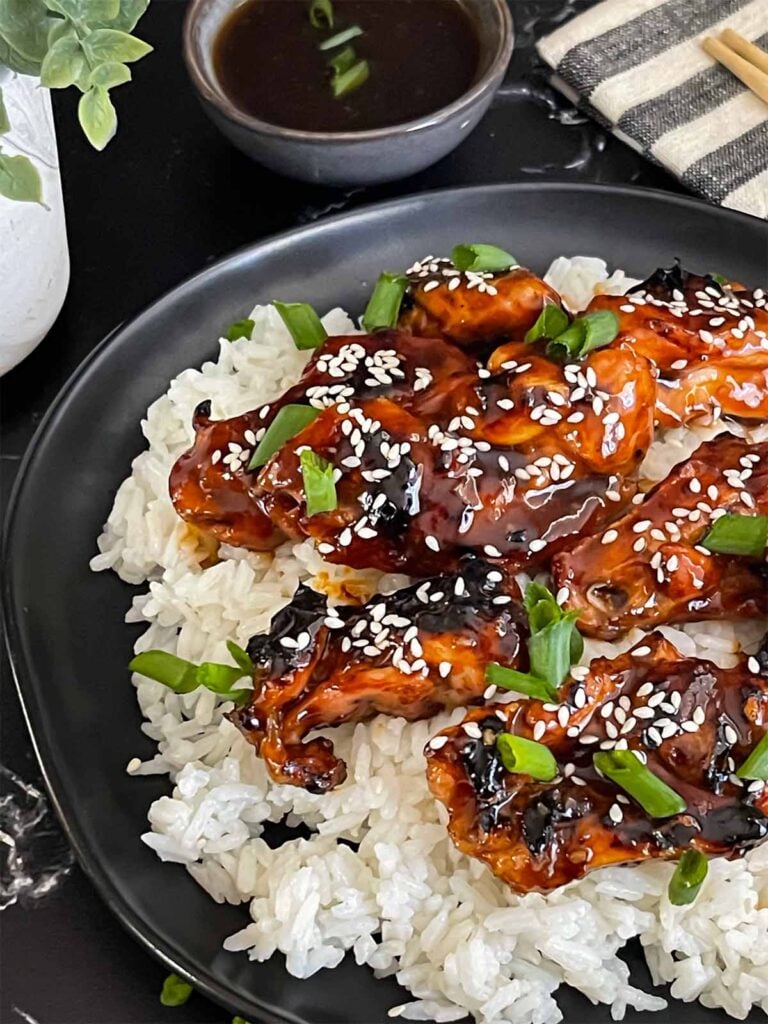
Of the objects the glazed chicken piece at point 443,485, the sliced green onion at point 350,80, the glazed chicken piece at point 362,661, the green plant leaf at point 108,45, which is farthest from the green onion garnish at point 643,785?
the sliced green onion at point 350,80

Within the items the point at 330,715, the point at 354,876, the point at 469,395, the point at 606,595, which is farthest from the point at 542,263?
the point at 354,876

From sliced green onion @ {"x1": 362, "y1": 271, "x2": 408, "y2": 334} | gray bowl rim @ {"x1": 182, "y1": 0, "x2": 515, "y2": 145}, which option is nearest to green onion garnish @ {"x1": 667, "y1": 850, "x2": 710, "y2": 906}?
sliced green onion @ {"x1": 362, "y1": 271, "x2": 408, "y2": 334}

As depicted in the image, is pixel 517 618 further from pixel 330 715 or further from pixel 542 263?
pixel 542 263

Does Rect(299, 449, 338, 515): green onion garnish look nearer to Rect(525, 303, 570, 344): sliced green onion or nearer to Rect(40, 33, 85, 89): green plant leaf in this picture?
Rect(525, 303, 570, 344): sliced green onion

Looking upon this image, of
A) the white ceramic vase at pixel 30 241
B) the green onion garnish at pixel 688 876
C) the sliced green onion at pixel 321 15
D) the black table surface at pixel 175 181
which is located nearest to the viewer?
the green onion garnish at pixel 688 876

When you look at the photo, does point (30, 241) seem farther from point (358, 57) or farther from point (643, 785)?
point (643, 785)

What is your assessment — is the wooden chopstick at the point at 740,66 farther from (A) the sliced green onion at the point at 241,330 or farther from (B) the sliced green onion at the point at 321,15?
(A) the sliced green onion at the point at 241,330
